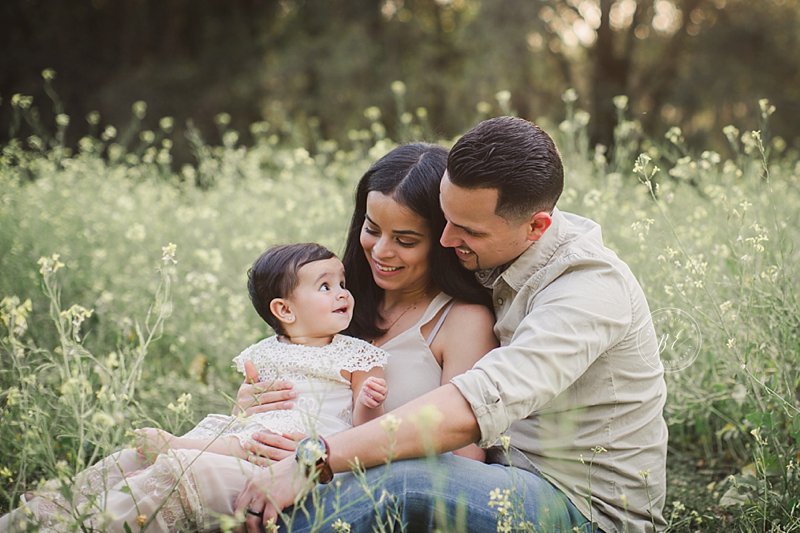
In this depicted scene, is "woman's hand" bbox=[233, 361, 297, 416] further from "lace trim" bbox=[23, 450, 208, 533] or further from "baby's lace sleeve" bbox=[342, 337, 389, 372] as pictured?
"lace trim" bbox=[23, 450, 208, 533]

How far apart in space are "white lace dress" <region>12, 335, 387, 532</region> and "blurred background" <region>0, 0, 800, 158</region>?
1064cm

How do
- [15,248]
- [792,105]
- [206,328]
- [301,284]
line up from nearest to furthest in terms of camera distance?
1. [301,284]
2. [206,328]
3. [15,248]
4. [792,105]

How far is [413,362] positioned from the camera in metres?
2.81

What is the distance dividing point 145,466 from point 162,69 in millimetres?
13199

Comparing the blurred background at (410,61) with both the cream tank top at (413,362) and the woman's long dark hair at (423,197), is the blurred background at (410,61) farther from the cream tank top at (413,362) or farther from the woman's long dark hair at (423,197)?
the cream tank top at (413,362)

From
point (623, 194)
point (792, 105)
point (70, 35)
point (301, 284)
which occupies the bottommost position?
point (792, 105)

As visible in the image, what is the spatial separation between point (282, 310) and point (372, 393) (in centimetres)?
60

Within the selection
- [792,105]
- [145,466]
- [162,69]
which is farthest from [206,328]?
[792,105]

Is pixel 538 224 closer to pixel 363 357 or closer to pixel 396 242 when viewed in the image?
pixel 396 242

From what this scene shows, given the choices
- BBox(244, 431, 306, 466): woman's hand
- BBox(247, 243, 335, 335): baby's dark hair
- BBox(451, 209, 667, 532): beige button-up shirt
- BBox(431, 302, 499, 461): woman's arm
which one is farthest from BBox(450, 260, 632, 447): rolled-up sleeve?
BBox(247, 243, 335, 335): baby's dark hair

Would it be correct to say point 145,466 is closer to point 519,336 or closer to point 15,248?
point 519,336

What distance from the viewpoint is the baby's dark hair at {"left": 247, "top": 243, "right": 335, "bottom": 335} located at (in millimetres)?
2914

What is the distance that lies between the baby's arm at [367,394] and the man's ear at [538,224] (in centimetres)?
65

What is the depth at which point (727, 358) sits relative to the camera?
10.1 feet
